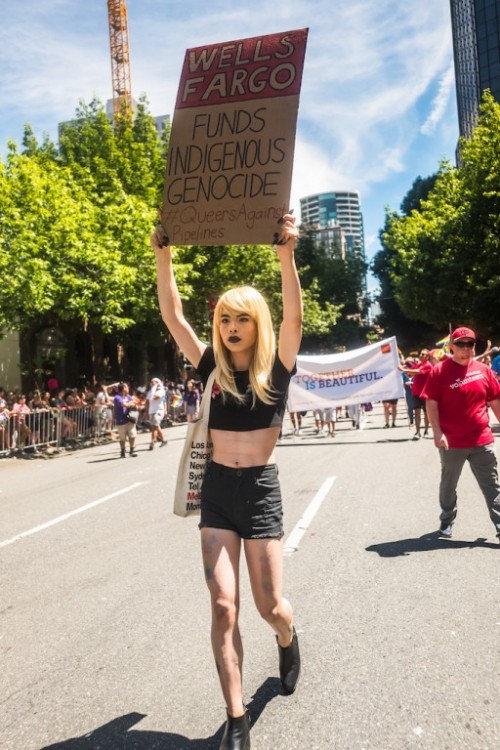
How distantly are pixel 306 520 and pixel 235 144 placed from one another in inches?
199

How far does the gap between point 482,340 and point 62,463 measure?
30.8 metres

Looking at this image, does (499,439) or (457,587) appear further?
(499,439)

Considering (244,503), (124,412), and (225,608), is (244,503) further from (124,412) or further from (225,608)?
(124,412)

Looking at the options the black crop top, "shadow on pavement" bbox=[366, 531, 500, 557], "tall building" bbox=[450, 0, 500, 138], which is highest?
"tall building" bbox=[450, 0, 500, 138]

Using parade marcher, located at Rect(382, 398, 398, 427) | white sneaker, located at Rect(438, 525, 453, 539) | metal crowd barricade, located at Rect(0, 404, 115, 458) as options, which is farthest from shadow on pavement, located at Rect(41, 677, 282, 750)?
parade marcher, located at Rect(382, 398, 398, 427)

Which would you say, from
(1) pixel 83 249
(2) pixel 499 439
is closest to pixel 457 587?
(2) pixel 499 439

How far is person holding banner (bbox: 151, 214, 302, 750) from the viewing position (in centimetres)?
320

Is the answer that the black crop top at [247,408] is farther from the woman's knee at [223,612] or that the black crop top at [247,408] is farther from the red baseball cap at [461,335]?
the red baseball cap at [461,335]

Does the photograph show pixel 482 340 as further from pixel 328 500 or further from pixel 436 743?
pixel 436 743

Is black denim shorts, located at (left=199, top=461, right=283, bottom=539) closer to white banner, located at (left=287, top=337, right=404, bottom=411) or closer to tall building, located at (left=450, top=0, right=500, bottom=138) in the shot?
white banner, located at (left=287, top=337, right=404, bottom=411)

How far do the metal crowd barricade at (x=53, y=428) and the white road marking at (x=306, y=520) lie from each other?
10.5 meters

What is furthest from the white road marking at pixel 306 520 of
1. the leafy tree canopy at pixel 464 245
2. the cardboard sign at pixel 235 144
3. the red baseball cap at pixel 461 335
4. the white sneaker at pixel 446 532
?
the leafy tree canopy at pixel 464 245

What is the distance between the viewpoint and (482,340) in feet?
137

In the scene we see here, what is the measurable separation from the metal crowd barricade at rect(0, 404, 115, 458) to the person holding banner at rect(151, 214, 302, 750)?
15.7m
